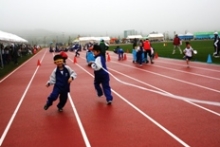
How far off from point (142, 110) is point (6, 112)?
12.1 ft

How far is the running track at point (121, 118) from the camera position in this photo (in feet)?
17.6

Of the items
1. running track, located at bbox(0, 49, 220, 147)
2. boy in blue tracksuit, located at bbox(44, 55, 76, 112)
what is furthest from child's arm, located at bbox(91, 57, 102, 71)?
running track, located at bbox(0, 49, 220, 147)

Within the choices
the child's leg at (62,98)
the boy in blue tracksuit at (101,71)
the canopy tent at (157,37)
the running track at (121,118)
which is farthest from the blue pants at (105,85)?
the canopy tent at (157,37)

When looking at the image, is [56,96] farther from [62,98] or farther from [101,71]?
[101,71]

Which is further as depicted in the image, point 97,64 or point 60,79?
point 97,64

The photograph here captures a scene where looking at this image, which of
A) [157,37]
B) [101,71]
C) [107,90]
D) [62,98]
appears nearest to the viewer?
[62,98]

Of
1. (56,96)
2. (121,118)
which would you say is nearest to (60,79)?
(56,96)

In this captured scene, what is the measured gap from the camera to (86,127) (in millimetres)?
6223

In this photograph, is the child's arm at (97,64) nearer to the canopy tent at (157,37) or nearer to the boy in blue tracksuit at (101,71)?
the boy in blue tracksuit at (101,71)

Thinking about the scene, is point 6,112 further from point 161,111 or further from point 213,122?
point 213,122

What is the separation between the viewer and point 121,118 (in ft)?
22.2

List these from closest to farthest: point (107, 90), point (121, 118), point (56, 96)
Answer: point (121, 118) < point (56, 96) < point (107, 90)

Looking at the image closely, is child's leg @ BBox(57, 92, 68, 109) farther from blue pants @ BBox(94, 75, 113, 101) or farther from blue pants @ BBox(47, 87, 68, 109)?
blue pants @ BBox(94, 75, 113, 101)

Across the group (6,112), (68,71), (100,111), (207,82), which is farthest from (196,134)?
(207,82)
